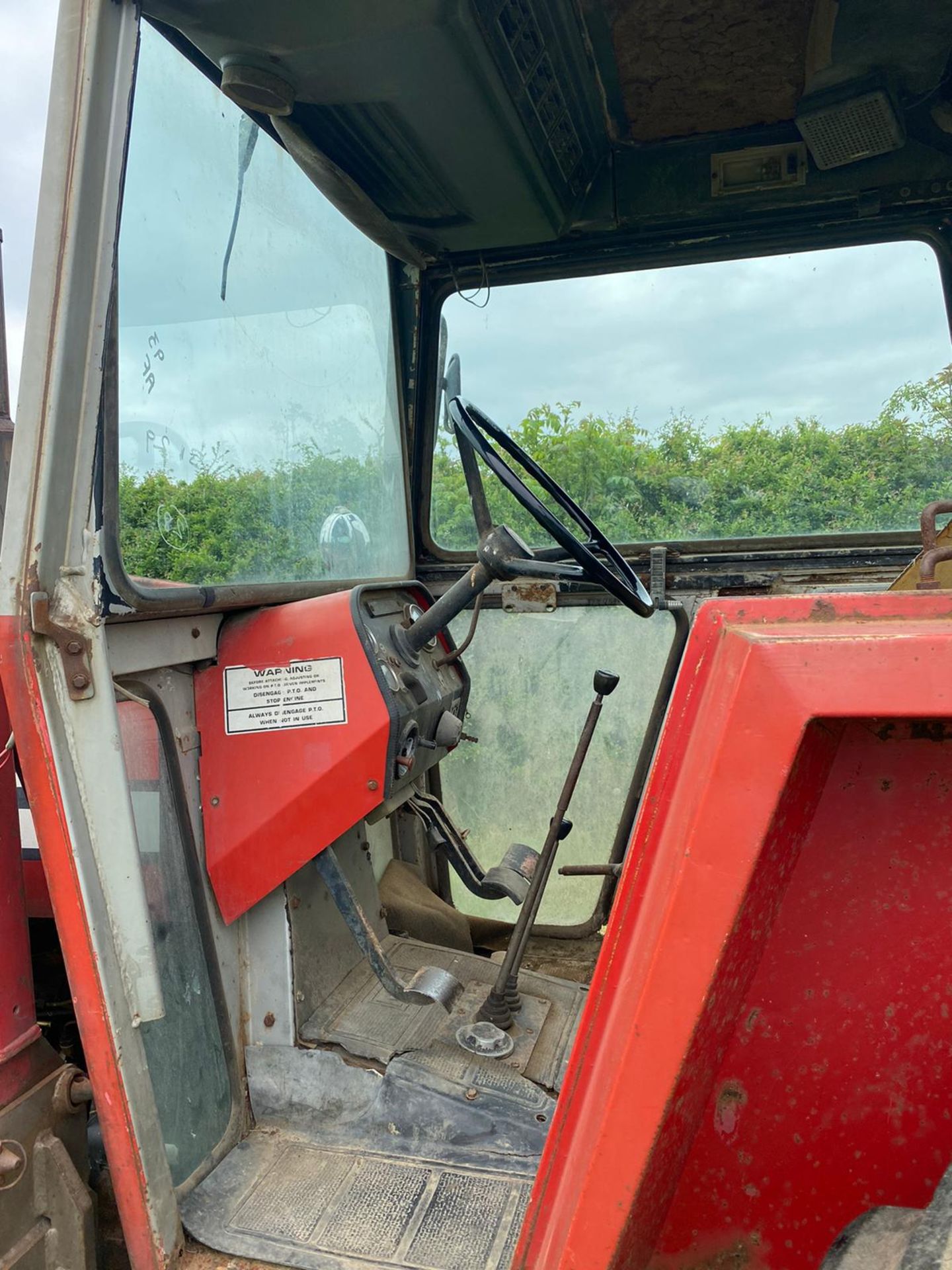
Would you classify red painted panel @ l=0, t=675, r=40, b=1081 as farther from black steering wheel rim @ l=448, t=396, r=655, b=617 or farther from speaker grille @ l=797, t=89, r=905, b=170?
speaker grille @ l=797, t=89, r=905, b=170

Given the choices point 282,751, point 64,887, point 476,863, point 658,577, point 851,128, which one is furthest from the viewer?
point 658,577

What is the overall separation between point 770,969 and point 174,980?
3.14 feet

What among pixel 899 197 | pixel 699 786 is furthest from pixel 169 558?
pixel 899 197

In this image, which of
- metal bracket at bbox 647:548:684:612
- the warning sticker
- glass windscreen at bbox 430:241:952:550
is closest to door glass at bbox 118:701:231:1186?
the warning sticker

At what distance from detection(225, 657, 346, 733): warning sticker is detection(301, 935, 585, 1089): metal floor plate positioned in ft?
1.85

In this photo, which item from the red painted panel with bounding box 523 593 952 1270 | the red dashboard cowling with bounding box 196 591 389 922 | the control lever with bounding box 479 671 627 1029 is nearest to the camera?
the red painted panel with bounding box 523 593 952 1270

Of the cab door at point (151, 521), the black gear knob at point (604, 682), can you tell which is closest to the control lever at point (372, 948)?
the cab door at point (151, 521)

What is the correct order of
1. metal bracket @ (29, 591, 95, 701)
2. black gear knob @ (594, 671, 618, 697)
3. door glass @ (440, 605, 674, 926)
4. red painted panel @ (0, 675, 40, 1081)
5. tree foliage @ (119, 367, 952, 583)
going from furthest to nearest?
door glass @ (440, 605, 674, 926) → tree foliage @ (119, 367, 952, 583) → black gear knob @ (594, 671, 618, 697) → red painted panel @ (0, 675, 40, 1081) → metal bracket @ (29, 591, 95, 701)

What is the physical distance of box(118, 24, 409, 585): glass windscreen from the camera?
129 centimetres

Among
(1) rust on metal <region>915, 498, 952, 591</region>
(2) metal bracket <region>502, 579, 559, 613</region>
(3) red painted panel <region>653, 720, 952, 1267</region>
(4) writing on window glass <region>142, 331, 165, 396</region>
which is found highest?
(4) writing on window glass <region>142, 331, 165, 396</region>

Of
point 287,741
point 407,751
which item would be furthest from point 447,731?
point 287,741

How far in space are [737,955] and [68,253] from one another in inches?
43.2

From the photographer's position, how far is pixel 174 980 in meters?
1.35

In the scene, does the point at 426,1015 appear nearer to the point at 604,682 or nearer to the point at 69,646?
the point at 604,682
